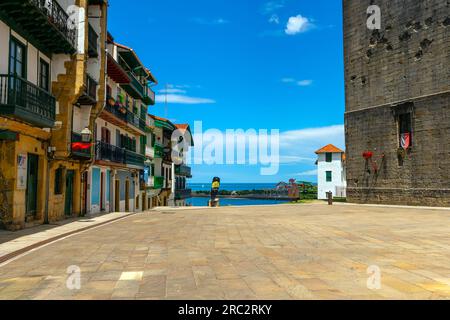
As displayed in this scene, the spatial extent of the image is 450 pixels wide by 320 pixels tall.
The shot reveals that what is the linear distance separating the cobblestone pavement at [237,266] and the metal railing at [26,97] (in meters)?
4.77

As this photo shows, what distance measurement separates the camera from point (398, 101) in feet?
97.9

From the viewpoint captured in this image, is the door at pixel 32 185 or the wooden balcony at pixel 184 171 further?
the wooden balcony at pixel 184 171

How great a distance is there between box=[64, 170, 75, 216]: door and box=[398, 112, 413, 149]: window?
22.4 meters

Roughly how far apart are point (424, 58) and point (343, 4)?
986 cm

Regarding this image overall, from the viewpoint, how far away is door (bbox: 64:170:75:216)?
21.1m

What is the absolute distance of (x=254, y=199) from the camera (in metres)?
98.1

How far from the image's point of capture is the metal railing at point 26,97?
12805 millimetres

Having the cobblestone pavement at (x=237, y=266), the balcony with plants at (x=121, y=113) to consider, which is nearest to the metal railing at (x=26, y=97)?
the cobblestone pavement at (x=237, y=266)

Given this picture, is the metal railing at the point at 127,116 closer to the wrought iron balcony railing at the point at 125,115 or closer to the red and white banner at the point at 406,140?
the wrought iron balcony railing at the point at 125,115

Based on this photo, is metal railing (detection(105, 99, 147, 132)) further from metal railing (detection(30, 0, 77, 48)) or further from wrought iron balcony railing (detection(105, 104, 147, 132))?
metal railing (detection(30, 0, 77, 48))

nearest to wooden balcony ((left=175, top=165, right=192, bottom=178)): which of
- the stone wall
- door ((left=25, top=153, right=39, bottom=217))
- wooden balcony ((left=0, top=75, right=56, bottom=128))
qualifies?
the stone wall
